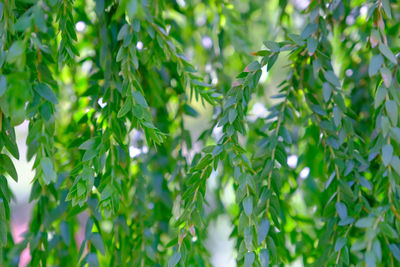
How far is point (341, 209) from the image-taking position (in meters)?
0.84

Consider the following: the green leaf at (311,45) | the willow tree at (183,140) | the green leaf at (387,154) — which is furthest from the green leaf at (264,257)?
the green leaf at (311,45)

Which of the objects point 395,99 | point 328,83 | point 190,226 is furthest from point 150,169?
point 395,99

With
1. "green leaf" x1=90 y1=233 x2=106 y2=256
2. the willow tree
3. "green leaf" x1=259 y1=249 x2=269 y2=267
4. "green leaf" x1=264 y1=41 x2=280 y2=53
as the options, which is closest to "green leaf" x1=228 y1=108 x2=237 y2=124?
the willow tree

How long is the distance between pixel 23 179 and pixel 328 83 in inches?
139

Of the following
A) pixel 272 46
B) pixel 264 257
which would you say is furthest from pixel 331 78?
pixel 264 257

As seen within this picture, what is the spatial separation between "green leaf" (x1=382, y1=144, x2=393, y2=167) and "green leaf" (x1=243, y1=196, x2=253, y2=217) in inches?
8.7

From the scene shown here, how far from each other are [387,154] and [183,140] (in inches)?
20.3

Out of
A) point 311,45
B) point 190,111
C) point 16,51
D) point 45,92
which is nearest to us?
point 16,51

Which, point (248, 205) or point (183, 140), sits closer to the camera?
point (248, 205)

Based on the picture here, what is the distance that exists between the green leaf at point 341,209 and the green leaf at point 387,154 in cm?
14

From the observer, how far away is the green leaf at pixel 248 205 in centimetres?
74

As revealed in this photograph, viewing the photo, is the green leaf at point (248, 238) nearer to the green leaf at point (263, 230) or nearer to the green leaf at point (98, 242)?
the green leaf at point (263, 230)

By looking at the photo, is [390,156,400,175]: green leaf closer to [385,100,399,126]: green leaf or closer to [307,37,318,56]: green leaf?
[385,100,399,126]: green leaf

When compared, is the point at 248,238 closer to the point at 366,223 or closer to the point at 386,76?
the point at 366,223
